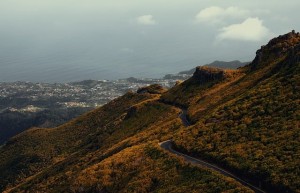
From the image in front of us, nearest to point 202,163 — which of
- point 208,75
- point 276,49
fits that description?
point 276,49

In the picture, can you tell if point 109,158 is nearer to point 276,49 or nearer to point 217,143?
point 217,143

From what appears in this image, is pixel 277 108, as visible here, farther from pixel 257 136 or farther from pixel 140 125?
pixel 140 125

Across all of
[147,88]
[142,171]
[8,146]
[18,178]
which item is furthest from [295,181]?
[8,146]

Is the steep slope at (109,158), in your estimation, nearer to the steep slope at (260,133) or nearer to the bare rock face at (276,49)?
the steep slope at (260,133)

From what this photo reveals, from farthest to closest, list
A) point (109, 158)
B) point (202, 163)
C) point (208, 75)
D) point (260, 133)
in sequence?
point (208, 75) < point (109, 158) < point (202, 163) < point (260, 133)

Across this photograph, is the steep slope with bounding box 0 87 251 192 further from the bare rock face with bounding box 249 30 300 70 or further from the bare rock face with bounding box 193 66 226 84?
the bare rock face with bounding box 249 30 300 70

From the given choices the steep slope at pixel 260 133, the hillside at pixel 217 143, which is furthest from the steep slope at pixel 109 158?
the steep slope at pixel 260 133
